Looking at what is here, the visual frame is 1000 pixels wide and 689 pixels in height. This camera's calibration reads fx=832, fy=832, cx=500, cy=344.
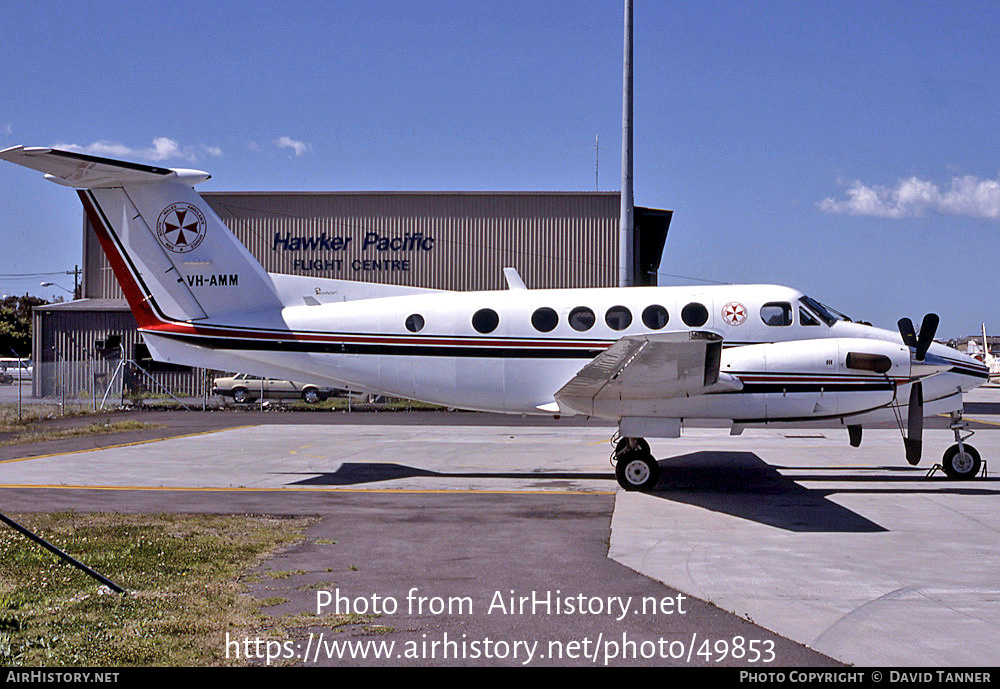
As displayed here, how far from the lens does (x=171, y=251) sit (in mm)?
14406

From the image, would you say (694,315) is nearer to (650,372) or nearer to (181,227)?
(650,372)

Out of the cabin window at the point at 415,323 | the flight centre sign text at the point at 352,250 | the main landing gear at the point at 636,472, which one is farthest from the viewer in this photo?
the flight centre sign text at the point at 352,250

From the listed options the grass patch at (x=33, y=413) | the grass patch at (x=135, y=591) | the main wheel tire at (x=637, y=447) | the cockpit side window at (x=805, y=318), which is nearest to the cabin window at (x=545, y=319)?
the main wheel tire at (x=637, y=447)

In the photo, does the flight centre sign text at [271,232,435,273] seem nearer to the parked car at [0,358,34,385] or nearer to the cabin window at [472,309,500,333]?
the cabin window at [472,309,500,333]

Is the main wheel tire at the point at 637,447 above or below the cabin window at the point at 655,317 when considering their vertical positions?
below

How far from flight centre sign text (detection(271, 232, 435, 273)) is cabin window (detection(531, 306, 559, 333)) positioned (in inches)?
1145

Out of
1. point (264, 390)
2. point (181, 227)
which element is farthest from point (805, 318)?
point (264, 390)

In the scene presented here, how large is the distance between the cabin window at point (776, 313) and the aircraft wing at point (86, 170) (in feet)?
32.0

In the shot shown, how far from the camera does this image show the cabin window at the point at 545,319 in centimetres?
1392

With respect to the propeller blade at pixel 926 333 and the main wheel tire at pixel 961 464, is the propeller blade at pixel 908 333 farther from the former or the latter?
the main wheel tire at pixel 961 464

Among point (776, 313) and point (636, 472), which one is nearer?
point (636, 472)

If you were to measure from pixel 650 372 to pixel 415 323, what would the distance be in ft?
14.2

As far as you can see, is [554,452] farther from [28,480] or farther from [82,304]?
[82,304]

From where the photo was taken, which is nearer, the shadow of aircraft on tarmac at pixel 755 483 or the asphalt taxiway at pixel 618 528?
the asphalt taxiway at pixel 618 528
